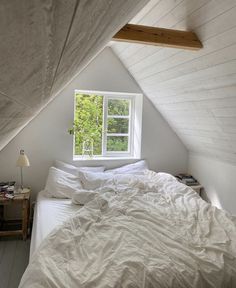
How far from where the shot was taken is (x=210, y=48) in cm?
216

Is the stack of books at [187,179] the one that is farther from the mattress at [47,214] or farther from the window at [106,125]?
the mattress at [47,214]

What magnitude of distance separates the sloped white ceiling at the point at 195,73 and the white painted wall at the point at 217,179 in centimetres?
16

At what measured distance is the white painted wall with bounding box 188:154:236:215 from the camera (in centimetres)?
344

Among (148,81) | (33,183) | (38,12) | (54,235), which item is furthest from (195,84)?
(38,12)

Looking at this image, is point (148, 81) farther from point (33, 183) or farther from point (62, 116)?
point (33, 183)

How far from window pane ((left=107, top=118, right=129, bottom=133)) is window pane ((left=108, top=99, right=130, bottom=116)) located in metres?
0.11

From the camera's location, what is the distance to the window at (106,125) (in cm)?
381

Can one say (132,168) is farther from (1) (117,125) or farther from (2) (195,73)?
(2) (195,73)

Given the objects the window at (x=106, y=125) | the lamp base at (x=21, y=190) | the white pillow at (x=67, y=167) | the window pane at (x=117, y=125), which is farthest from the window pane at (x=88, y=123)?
the lamp base at (x=21, y=190)

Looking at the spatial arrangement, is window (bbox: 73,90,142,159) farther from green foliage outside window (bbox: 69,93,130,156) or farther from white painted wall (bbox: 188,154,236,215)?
white painted wall (bbox: 188,154,236,215)

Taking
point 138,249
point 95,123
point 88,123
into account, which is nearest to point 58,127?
point 88,123

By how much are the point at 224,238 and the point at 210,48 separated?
1.54 m

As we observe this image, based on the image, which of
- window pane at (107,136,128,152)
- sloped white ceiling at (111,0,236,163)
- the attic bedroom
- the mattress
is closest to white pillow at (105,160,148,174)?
the attic bedroom

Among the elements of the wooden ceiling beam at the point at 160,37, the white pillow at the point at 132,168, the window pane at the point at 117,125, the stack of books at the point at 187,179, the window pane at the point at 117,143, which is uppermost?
the wooden ceiling beam at the point at 160,37
